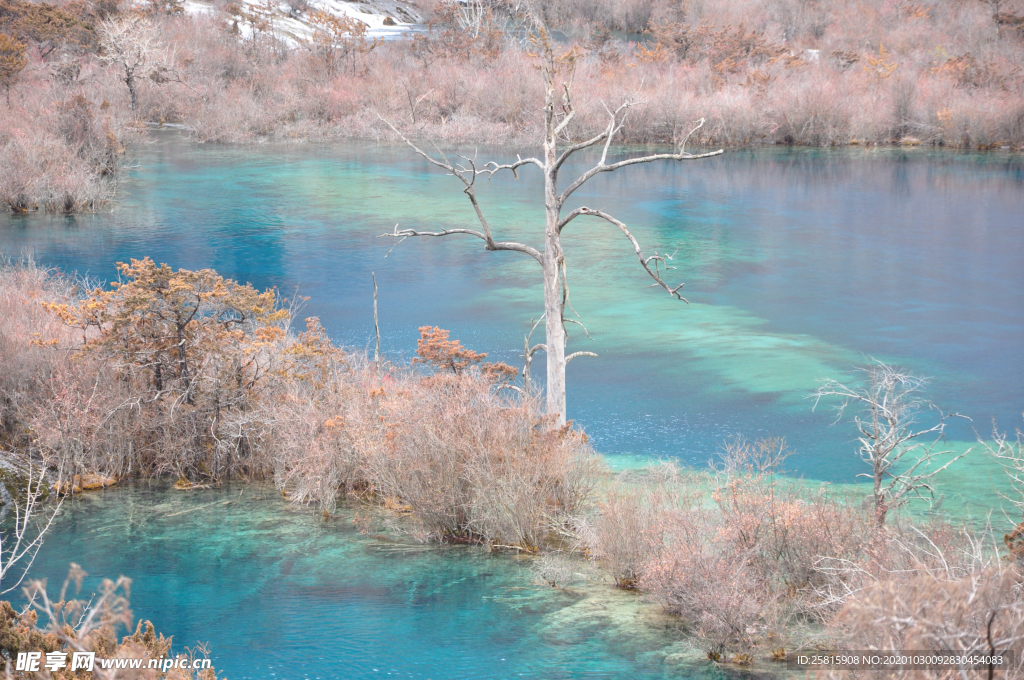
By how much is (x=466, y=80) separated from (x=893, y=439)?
46056 millimetres

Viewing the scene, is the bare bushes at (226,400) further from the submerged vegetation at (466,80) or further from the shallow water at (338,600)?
the submerged vegetation at (466,80)

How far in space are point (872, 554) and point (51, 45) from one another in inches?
2129

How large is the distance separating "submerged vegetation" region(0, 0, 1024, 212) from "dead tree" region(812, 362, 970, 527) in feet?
88.9

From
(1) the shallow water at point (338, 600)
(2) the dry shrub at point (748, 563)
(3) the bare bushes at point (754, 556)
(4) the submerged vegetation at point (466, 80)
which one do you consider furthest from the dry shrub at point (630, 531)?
(4) the submerged vegetation at point (466, 80)

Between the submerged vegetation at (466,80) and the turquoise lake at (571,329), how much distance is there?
308cm

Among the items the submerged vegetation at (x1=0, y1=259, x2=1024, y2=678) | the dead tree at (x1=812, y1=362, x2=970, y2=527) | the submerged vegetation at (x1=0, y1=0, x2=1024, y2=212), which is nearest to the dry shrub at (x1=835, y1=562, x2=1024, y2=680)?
the submerged vegetation at (x1=0, y1=259, x2=1024, y2=678)

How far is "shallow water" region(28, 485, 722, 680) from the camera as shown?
10.4 metres

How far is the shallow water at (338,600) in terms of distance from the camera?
10.4 meters

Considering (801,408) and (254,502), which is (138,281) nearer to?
(254,502)

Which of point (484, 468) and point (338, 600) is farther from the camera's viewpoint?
point (484, 468)

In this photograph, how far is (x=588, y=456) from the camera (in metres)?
13.3

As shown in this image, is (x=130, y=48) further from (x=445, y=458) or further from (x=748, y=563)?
(x=748, y=563)

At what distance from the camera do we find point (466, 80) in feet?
179

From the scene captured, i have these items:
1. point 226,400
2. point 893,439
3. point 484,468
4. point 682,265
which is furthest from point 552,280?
point 682,265
